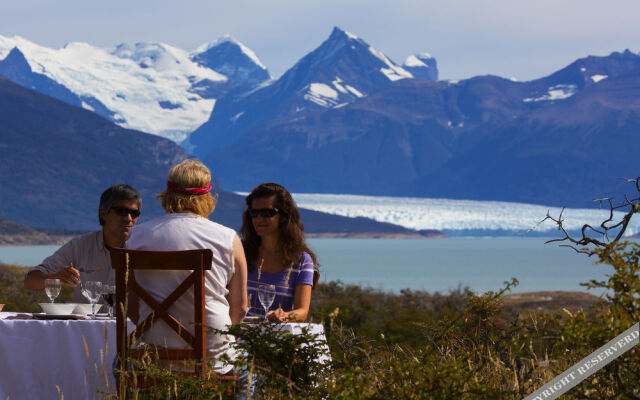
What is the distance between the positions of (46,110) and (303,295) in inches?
5902

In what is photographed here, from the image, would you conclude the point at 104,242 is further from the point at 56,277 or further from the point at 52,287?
the point at 52,287

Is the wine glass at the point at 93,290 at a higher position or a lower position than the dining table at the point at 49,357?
higher

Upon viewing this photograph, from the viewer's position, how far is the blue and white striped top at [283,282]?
4.65 metres

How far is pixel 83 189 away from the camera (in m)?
121

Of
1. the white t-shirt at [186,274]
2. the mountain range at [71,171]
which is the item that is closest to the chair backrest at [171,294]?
the white t-shirt at [186,274]

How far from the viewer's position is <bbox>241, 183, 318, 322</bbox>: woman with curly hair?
184 inches

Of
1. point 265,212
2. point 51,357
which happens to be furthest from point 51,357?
point 265,212

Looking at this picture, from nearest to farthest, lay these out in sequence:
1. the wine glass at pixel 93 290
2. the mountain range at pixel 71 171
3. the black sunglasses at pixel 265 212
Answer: the wine glass at pixel 93 290
the black sunglasses at pixel 265 212
the mountain range at pixel 71 171

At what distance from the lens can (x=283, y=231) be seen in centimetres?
479

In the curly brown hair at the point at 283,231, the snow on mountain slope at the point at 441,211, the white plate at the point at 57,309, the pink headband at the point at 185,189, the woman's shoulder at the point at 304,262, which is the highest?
the pink headband at the point at 185,189

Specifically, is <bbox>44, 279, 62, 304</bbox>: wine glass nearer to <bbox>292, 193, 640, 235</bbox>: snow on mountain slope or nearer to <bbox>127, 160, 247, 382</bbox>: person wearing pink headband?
<bbox>127, 160, 247, 382</bbox>: person wearing pink headband

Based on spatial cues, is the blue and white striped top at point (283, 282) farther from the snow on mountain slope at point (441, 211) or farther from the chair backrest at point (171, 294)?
the snow on mountain slope at point (441, 211)

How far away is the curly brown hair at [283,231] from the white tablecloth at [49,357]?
103 cm

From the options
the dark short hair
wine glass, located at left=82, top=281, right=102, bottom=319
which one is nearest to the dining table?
wine glass, located at left=82, top=281, right=102, bottom=319
